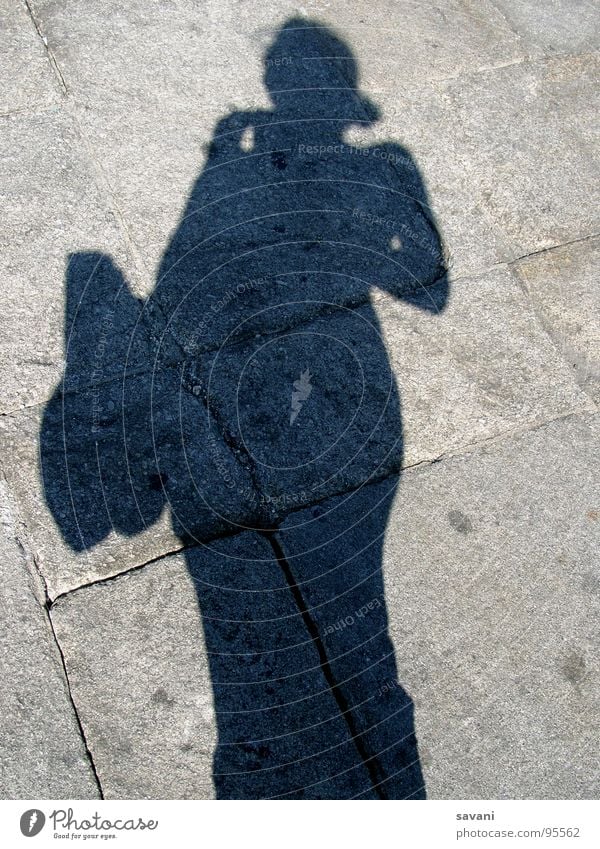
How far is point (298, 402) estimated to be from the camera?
13.8ft

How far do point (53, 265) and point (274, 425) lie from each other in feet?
4.36

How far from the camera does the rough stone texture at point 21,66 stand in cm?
489

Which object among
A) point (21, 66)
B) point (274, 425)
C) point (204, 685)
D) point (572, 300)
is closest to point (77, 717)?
point (204, 685)

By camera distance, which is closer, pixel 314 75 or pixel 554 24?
pixel 314 75

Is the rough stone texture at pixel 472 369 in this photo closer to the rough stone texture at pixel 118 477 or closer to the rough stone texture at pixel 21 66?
the rough stone texture at pixel 118 477

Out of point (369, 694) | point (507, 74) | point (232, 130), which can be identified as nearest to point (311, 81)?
point (232, 130)

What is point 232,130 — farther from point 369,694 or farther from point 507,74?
point 369,694

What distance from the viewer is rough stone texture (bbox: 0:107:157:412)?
4.18 metres

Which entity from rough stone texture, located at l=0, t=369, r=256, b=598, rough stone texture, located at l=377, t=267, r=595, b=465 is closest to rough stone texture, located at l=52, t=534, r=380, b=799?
rough stone texture, located at l=0, t=369, r=256, b=598

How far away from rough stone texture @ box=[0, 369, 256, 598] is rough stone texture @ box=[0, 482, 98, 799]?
0.12 metres

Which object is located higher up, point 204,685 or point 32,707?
point 32,707

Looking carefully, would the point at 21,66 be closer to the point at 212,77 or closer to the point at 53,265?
the point at 212,77

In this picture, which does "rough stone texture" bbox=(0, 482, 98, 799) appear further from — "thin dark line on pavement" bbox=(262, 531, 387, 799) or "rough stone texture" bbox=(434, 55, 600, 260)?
"rough stone texture" bbox=(434, 55, 600, 260)
